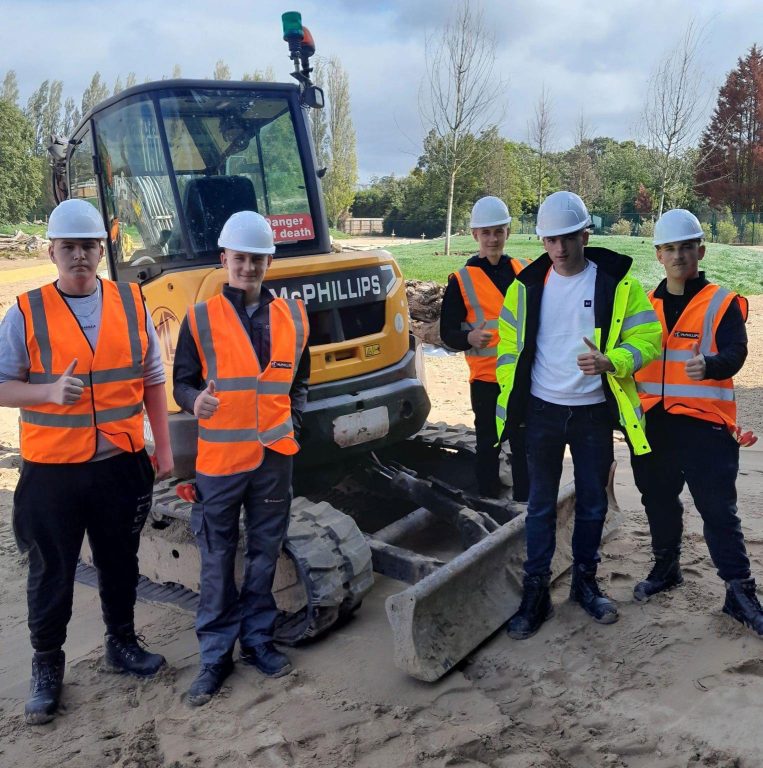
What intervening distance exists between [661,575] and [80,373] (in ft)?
9.95

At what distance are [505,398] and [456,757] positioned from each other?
1.64 m

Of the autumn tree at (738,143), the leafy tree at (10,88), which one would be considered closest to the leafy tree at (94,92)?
the leafy tree at (10,88)

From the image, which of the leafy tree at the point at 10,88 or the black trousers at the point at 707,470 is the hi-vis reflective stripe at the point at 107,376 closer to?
the black trousers at the point at 707,470

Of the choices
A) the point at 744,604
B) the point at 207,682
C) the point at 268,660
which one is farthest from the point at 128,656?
the point at 744,604

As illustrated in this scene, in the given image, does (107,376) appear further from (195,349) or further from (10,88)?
(10,88)

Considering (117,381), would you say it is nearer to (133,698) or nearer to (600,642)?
(133,698)

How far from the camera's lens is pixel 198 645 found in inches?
159

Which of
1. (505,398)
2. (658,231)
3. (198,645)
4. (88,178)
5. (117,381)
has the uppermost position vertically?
(88,178)

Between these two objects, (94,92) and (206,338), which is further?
(94,92)

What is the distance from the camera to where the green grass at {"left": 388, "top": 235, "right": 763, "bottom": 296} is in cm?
1870

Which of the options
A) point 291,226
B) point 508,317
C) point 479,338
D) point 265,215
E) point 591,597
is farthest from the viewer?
point 291,226

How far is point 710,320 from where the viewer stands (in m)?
3.79

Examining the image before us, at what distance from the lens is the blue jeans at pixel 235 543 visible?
140 inches

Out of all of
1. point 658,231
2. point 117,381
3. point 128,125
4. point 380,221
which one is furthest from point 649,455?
point 380,221
